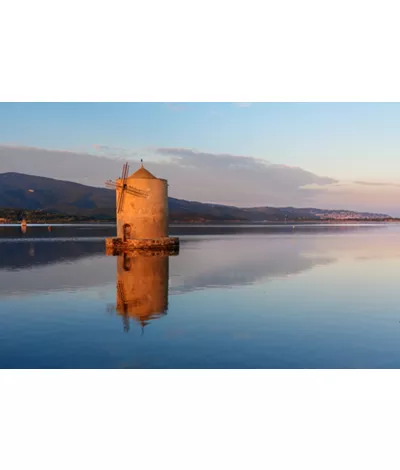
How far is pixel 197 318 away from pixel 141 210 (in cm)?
1481

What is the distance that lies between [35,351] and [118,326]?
1.92 metres

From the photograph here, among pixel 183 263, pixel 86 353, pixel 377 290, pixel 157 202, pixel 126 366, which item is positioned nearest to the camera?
pixel 126 366

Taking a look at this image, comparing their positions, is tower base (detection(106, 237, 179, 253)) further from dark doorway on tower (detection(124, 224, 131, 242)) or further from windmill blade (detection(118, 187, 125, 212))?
windmill blade (detection(118, 187, 125, 212))

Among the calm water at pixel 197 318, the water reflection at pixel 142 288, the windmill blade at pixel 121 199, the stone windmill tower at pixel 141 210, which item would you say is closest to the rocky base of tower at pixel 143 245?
the stone windmill tower at pixel 141 210

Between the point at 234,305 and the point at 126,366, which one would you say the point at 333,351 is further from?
the point at 234,305

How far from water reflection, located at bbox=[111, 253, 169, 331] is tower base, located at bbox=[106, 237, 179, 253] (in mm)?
2655

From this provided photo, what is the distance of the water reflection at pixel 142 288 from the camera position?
10328mm

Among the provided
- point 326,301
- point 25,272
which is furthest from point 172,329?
point 25,272

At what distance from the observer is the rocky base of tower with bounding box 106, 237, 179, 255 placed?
81.3 feet

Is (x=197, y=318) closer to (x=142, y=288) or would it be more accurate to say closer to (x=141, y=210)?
(x=142, y=288)

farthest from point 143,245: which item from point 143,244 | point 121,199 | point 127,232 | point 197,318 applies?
point 197,318

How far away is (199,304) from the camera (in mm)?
11516

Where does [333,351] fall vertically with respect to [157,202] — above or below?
below

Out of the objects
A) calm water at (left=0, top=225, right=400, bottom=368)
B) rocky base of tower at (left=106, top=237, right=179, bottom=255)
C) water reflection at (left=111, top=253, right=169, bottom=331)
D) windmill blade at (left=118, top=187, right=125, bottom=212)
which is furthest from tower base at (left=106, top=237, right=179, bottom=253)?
calm water at (left=0, top=225, right=400, bottom=368)
